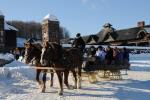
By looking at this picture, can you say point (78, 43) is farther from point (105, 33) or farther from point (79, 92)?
point (105, 33)

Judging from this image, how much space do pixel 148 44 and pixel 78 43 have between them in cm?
6217

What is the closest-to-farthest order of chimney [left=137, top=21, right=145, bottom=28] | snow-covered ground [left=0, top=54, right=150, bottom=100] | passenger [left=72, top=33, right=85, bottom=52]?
snow-covered ground [left=0, top=54, right=150, bottom=100] → passenger [left=72, top=33, right=85, bottom=52] → chimney [left=137, top=21, right=145, bottom=28]

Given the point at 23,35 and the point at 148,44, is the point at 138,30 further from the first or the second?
the point at 23,35

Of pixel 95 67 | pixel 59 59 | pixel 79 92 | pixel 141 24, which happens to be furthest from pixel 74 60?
pixel 141 24

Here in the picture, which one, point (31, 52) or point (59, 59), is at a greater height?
point (31, 52)

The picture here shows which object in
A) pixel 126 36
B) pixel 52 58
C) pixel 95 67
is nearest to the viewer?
pixel 52 58

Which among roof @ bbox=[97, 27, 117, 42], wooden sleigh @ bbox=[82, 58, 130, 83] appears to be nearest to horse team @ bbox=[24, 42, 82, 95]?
wooden sleigh @ bbox=[82, 58, 130, 83]

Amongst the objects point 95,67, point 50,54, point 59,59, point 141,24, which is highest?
point 141,24

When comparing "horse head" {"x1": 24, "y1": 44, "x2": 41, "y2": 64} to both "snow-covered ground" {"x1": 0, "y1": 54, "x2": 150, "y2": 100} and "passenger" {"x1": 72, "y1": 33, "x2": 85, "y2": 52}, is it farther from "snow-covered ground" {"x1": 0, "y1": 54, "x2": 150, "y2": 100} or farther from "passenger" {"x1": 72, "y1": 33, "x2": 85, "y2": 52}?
"passenger" {"x1": 72, "y1": 33, "x2": 85, "y2": 52}

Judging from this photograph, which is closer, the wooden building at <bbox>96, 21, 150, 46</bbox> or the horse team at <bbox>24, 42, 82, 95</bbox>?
the horse team at <bbox>24, 42, 82, 95</bbox>

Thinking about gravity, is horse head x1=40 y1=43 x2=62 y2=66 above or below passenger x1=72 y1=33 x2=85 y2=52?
below

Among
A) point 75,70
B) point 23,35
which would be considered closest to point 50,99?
point 75,70

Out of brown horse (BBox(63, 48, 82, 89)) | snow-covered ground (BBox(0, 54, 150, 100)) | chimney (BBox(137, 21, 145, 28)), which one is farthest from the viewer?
chimney (BBox(137, 21, 145, 28))

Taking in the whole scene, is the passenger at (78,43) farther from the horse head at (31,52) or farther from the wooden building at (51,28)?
the wooden building at (51,28)
